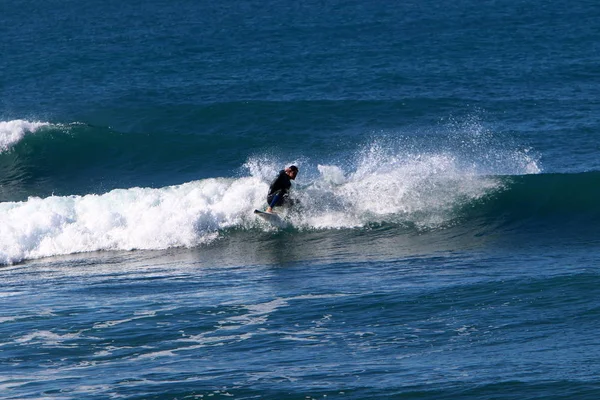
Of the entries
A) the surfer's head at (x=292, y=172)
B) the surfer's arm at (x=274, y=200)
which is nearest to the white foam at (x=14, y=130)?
the surfer's arm at (x=274, y=200)

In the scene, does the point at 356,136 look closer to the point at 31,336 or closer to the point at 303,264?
the point at 303,264

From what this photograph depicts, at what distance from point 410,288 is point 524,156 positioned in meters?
12.1

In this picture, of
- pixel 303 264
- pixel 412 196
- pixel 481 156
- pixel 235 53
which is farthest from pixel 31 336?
pixel 235 53

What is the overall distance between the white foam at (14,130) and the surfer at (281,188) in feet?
42.8

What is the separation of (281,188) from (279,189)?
0.05m

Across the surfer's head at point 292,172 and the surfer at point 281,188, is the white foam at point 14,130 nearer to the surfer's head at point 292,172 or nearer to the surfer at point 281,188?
the surfer at point 281,188

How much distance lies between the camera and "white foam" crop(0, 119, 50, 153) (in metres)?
31.5

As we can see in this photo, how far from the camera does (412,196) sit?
22047 mm

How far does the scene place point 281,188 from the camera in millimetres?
20984

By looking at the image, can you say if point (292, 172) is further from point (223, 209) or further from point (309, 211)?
point (223, 209)

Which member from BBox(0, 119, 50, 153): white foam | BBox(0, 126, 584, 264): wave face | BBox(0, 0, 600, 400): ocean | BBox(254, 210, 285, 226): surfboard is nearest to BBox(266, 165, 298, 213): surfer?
BBox(254, 210, 285, 226): surfboard

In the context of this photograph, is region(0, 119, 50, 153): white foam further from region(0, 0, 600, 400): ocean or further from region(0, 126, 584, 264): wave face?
region(0, 126, 584, 264): wave face

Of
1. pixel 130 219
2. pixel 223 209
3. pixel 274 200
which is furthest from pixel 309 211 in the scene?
pixel 130 219

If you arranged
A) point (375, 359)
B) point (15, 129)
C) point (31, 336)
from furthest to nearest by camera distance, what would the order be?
point (15, 129)
point (31, 336)
point (375, 359)
